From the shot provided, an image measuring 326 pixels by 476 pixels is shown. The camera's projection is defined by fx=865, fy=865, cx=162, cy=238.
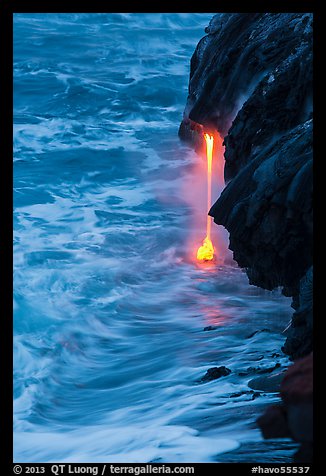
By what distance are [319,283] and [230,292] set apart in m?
5.58

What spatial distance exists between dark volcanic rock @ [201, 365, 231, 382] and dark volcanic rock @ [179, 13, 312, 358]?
1.00m

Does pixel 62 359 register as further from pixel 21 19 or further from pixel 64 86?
pixel 21 19

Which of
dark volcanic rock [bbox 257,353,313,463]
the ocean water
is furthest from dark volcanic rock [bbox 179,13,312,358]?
dark volcanic rock [bbox 257,353,313,463]

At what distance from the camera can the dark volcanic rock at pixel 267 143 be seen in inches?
373

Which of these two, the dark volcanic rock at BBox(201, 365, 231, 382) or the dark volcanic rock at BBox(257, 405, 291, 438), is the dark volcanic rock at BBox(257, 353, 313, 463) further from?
the dark volcanic rock at BBox(201, 365, 231, 382)

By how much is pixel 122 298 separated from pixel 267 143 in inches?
122

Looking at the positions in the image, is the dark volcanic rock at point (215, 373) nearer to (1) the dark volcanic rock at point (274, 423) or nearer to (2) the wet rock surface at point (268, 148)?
(2) the wet rock surface at point (268, 148)

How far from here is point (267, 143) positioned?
11219mm

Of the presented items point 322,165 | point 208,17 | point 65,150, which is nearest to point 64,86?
point 65,150

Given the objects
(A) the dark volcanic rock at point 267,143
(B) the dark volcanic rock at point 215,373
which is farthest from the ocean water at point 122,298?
(A) the dark volcanic rock at point 267,143

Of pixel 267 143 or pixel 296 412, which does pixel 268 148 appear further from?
pixel 296 412

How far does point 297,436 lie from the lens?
550cm

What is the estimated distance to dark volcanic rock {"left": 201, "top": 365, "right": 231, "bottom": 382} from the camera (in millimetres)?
9383

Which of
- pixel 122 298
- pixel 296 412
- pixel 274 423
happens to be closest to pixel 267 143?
pixel 122 298
